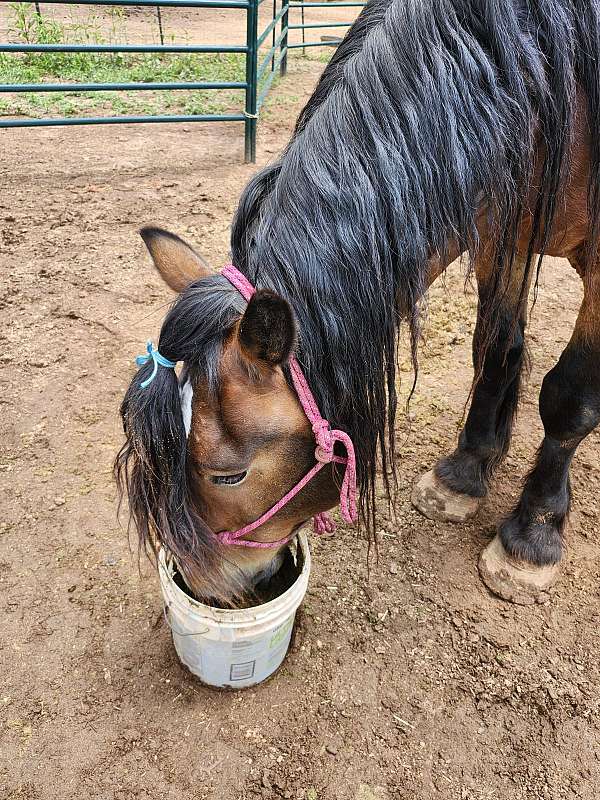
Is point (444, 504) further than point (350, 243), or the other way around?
point (444, 504)

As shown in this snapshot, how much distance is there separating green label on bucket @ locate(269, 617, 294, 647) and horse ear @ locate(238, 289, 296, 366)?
88 centimetres

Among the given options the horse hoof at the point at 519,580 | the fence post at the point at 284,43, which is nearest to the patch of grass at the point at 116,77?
the fence post at the point at 284,43

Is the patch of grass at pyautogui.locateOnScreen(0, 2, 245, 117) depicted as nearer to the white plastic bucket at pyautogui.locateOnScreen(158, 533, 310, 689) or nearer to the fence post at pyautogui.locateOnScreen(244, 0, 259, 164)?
the fence post at pyautogui.locateOnScreen(244, 0, 259, 164)

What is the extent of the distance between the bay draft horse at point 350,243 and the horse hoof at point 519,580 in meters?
0.92

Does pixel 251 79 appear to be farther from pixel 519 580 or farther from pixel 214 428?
pixel 214 428

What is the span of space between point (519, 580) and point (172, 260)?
1.58 metres

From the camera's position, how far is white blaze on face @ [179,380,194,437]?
1.25m

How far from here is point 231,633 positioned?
1593 mm

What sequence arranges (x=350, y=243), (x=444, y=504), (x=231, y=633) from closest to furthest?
1. (x=350, y=243)
2. (x=231, y=633)
3. (x=444, y=504)

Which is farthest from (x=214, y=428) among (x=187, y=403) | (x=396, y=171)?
(x=396, y=171)

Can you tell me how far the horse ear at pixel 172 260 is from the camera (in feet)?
4.68

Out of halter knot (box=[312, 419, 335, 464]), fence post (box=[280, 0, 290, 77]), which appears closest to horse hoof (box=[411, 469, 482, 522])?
halter knot (box=[312, 419, 335, 464])

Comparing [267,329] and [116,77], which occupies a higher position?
[267,329]

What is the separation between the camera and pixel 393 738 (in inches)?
69.2
